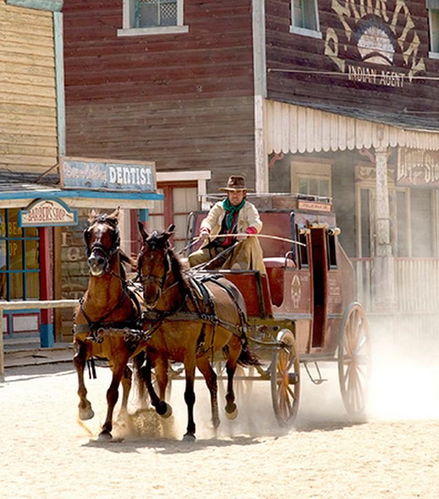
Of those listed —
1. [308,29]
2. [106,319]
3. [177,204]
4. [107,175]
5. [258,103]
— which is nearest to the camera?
[106,319]

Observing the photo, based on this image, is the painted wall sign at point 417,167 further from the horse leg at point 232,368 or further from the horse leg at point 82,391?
the horse leg at point 82,391

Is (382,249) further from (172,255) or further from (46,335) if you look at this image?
(172,255)

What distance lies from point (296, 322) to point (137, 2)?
40.0 feet

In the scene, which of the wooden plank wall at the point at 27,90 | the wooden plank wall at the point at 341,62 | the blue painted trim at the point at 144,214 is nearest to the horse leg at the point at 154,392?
the blue painted trim at the point at 144,214

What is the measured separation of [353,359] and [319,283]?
2.80 feet

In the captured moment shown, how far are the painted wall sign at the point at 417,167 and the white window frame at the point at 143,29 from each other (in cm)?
471

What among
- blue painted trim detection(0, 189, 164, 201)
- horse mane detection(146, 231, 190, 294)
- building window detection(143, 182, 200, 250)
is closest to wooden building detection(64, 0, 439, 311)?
building window detection(143, 182, 200, 250)

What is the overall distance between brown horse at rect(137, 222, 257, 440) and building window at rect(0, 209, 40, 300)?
890cm

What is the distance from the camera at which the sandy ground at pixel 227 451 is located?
8.05m

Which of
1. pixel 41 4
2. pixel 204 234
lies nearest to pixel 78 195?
pixel 41 4

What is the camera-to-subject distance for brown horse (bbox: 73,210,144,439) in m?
10.5

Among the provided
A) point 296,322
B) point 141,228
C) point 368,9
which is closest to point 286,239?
point 296,322

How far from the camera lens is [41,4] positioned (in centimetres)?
2103

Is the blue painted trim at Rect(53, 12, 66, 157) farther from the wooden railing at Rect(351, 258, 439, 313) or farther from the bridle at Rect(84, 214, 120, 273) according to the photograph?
the bridle at Rect(84, 214, 120, 273)
